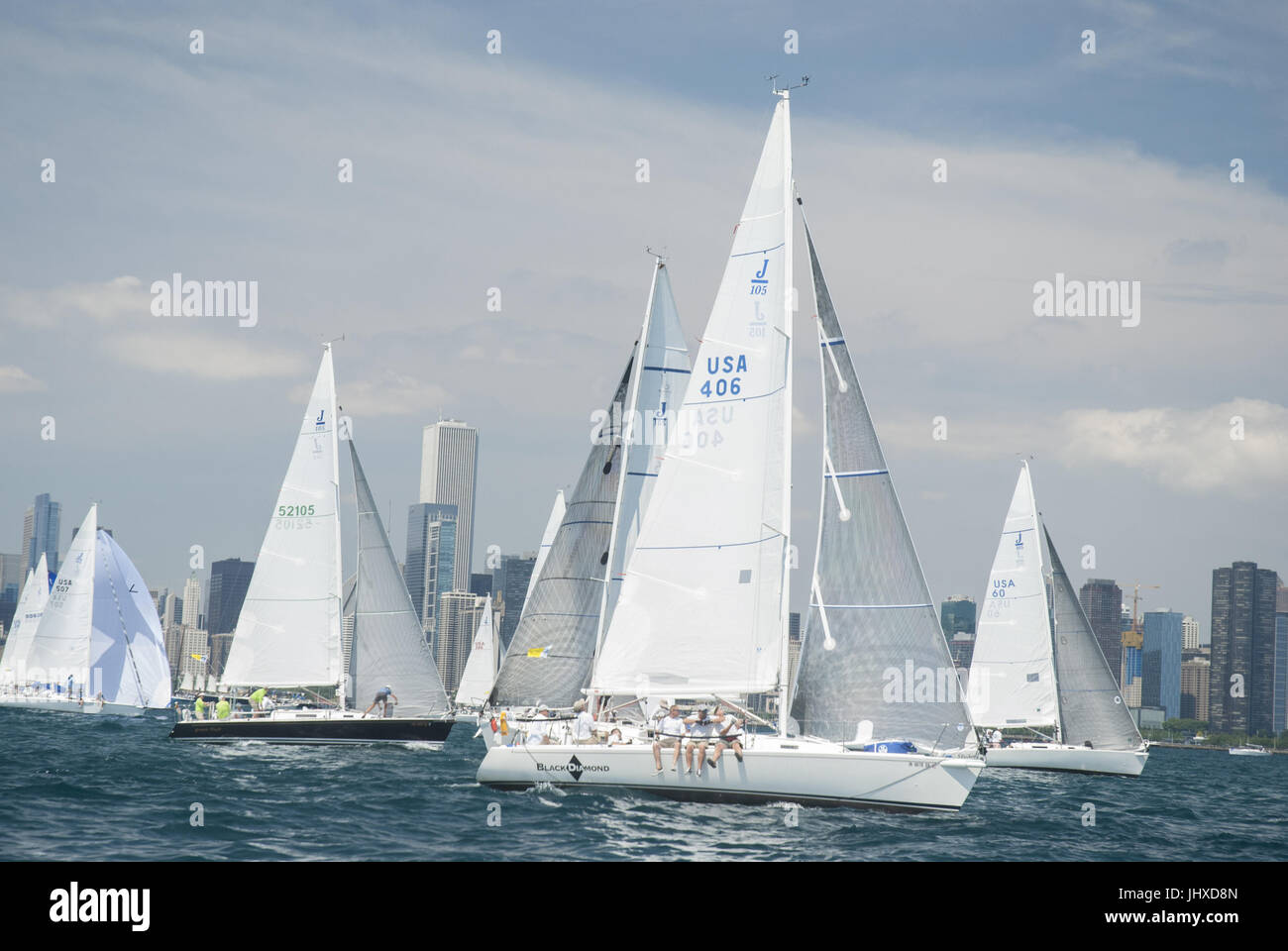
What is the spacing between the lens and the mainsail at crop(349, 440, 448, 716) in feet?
126

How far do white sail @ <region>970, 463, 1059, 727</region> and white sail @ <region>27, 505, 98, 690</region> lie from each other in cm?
4454

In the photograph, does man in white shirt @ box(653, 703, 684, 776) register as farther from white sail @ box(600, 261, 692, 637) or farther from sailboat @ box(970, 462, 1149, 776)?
sailboat @ box(970, 462, 1149, 776)

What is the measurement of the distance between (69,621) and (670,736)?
53.3m

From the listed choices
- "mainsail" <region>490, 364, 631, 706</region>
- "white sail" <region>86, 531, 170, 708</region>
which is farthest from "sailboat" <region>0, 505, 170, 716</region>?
"mainsail" <region>490, 364, 631, 706</region>

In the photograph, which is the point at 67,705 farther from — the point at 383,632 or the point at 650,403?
the point at 650,403

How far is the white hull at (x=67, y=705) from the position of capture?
67.6 m

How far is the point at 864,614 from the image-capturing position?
22344 mm

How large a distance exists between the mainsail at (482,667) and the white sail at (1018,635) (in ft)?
132

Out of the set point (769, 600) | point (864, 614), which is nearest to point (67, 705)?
point (769, 600)

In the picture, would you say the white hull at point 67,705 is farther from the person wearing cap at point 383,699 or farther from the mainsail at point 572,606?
the mainsail at point 572,606

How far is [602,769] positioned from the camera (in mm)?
22688

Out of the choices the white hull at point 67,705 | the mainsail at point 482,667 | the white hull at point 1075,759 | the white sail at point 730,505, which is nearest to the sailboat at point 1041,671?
the white hull at point 1075,759
